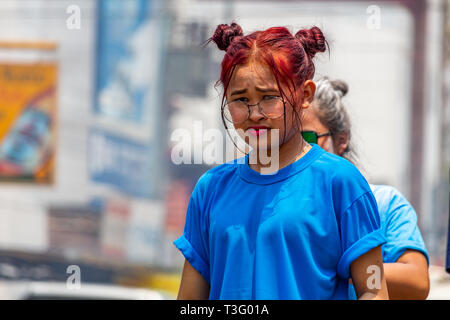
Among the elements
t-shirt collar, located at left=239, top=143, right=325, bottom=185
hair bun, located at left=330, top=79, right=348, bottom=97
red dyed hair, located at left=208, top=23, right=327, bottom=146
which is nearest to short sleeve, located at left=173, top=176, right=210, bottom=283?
t-shirt collar, located at left=239, top=143, right=325, bottom=185

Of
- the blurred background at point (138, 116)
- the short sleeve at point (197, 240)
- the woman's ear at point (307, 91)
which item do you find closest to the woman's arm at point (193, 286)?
the short sleeve at point (197, 240)

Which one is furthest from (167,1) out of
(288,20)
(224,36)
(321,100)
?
(224,36)

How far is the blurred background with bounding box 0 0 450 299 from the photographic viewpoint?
27.9 feet

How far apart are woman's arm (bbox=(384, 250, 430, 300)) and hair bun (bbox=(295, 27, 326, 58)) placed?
616 mm

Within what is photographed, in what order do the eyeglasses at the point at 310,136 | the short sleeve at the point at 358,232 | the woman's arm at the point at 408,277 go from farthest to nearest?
1. the eyeglasses at the point at 310,136
2. the woman's arm at the point at 408,277
3. the short sleeve at the point at 358,232

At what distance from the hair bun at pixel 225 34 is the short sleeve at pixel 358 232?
0.38 metres

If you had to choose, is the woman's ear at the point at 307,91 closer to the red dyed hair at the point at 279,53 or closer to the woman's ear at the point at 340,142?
the red dyed hair at the point at 279,53

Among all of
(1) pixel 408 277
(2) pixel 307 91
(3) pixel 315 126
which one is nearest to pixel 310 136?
(3) pixel 315 126

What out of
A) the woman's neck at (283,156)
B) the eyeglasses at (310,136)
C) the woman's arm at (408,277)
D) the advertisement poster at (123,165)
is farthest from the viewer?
the advertisement poster at (123,165)

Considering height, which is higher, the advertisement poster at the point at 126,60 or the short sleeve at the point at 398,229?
the advertisement poster at the point at 126,60

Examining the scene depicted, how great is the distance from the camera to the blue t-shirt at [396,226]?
5.63ft

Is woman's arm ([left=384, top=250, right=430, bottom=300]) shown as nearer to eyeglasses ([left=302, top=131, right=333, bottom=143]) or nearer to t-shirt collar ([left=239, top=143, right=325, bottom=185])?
eyeglasses ([left=302, top=131, right=333, bottom=143])

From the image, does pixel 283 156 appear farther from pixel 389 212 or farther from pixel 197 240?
pixel 389 212

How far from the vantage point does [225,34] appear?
132 cm
